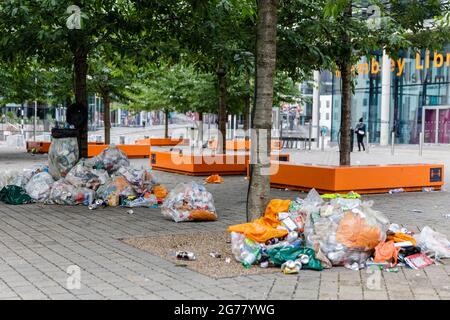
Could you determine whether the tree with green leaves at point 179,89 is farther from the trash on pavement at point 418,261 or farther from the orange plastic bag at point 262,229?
the trash on pavement at point 418,261

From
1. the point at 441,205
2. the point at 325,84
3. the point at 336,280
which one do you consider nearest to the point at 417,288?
the point at 336,280

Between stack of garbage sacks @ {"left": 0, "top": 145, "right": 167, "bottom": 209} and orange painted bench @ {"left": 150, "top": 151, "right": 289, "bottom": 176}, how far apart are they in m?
5.21

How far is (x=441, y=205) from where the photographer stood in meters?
11.6

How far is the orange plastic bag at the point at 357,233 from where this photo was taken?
21.2 ft

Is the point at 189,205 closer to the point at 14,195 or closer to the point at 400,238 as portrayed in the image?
the point at 400,238

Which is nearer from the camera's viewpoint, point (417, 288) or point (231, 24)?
point (417, 288)

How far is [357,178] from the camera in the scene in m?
13.0

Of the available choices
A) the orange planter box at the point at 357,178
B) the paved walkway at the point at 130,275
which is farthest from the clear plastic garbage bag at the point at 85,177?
the orange planter box at the point at 357,178

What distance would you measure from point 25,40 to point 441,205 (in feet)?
26.2

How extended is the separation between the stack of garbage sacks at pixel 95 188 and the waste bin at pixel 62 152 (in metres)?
0.21

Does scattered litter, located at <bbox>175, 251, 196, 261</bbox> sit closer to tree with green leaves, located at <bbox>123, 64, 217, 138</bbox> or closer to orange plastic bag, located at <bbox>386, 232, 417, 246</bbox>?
orange plastic bag, located at <bbox>386, 232, 417, 246</bbox>

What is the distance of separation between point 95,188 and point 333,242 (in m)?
6.08

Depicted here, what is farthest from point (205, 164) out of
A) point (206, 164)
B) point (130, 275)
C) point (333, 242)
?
point (130, 275)
